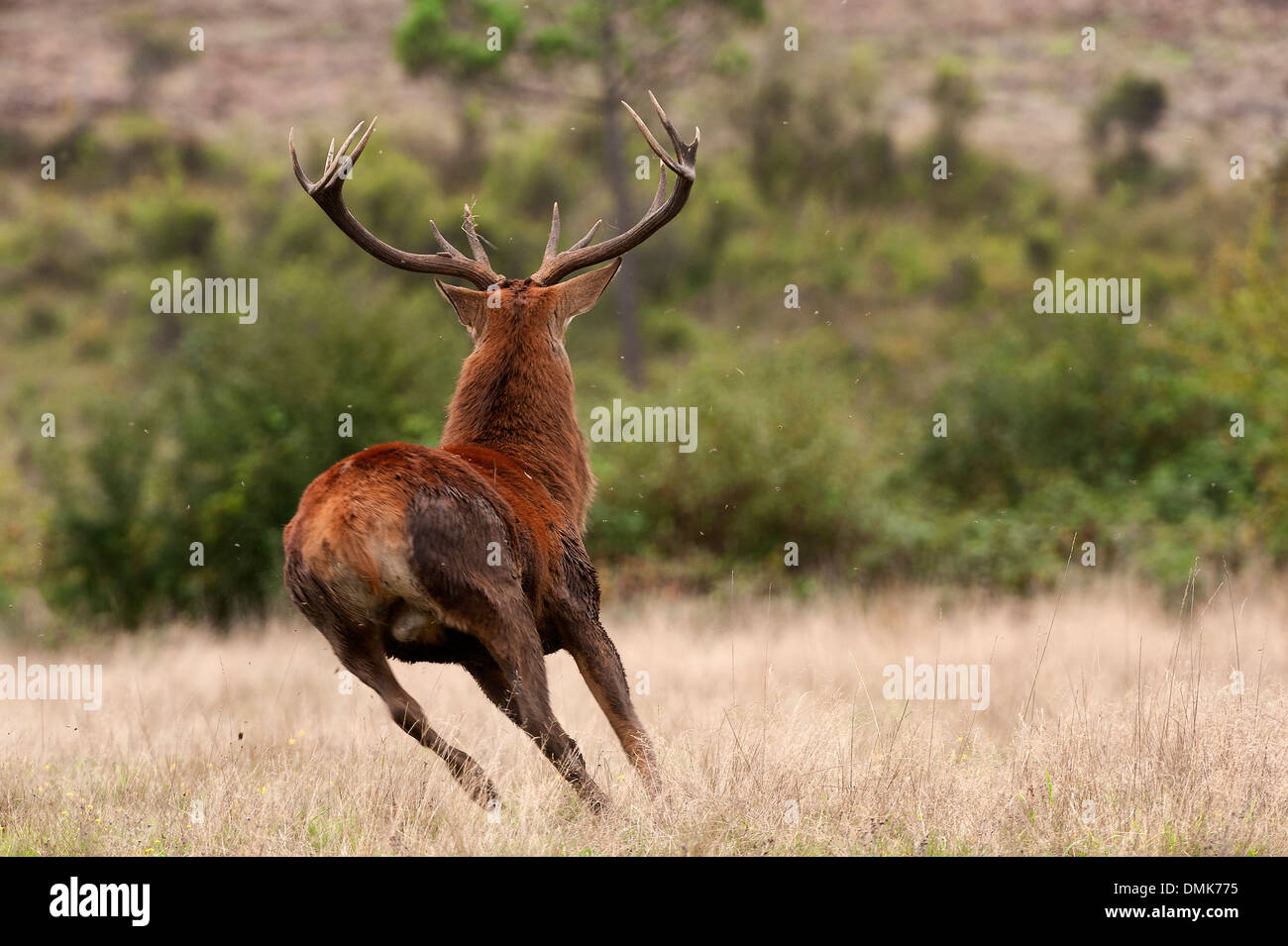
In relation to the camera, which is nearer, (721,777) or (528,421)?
(721,777)

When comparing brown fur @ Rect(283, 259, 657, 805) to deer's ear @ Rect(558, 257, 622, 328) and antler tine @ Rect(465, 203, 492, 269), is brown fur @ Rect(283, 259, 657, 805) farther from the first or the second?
antler tine @ Rect(465, 203, 492, 269)

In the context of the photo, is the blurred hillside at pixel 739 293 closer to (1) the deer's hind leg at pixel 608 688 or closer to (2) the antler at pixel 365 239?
(2) the antler at pixel 365 239

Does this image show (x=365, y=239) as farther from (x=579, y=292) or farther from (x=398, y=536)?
(x=398, y=536)

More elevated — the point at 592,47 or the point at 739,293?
Answer: the point at 592,47

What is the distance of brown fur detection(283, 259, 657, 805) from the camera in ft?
17.2

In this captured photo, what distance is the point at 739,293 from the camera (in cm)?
3812

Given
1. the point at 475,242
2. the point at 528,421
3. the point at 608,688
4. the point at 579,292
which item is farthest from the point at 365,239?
the point at 608,688

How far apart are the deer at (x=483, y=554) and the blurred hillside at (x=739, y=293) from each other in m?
9.31

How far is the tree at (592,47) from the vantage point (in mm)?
24141

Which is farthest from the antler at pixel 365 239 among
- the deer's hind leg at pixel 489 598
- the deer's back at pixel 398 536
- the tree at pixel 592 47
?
the tree at pixel 592 47

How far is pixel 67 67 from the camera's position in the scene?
5056 centimetres

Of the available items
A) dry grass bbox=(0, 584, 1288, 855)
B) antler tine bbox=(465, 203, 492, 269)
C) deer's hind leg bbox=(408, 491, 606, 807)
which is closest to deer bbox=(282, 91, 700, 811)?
deer's hind leg bbox=(408, 491, 606, 807)

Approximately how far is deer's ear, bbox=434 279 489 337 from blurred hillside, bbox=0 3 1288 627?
8722mm

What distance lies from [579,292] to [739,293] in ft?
→ 103
